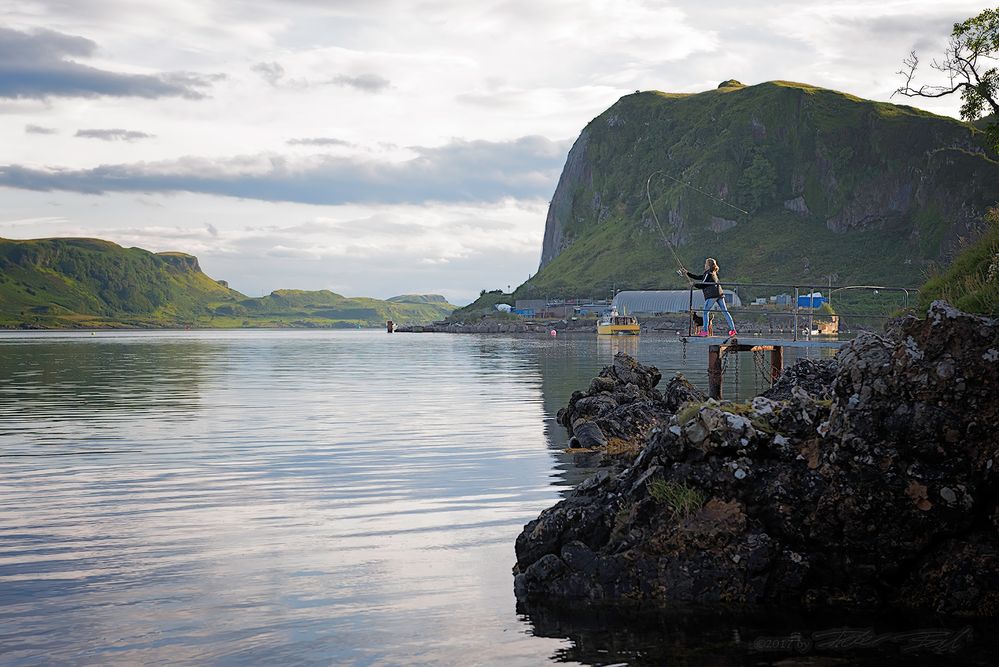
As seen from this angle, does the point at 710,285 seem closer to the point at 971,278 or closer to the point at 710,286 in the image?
the point at 710,286

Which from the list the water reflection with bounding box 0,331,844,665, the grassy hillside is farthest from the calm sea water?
the grassy hillside

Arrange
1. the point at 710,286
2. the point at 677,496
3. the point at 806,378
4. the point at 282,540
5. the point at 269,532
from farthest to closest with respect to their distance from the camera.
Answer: the point at 710,286, the point at 806,378, the point at 269,532, the point at 282,540, the point at 677,496

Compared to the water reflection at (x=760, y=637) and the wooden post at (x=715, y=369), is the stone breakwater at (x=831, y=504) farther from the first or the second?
the wooden post at (x=715, y=369)

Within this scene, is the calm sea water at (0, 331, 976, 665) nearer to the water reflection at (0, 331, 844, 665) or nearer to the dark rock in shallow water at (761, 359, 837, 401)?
the water reflection at (0, 331, 844, 665)

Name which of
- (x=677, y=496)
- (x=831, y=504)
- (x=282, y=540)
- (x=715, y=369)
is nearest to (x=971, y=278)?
(x=831, y=504)

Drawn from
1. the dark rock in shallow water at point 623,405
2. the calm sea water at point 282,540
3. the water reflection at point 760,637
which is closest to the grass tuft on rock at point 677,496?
the water reflection at point 760,637

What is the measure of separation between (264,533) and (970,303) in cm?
1395

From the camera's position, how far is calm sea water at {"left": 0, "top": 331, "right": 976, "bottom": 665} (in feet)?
39.7

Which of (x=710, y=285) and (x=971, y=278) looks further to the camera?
(x=710, y=285)

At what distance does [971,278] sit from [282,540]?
687 inches

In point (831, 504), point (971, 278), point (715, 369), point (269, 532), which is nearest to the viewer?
point (831, 504)

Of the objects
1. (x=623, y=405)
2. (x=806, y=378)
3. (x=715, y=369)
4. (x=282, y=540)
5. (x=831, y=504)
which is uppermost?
(x=806, y=378)

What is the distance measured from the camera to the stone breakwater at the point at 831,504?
13156 millimetres

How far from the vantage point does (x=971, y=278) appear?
23609 millimetres
